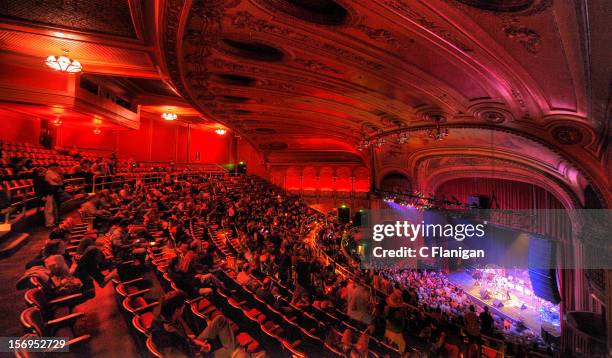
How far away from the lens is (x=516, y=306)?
442 inches

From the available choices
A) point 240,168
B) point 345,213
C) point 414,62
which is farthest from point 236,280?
point 240,168

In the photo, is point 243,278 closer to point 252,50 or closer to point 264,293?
point 264,293

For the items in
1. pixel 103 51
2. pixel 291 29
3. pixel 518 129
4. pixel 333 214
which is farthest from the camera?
pixel 333 214

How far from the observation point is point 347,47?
455 centimetres

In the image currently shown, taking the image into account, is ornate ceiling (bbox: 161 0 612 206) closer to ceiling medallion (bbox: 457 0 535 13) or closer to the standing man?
ceiling medallion (bbox: 457 0 535 13)

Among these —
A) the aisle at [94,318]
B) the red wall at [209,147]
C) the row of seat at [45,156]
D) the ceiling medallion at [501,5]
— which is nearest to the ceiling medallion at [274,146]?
the red wall at [209,147]

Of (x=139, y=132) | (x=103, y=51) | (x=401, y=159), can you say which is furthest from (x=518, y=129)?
(x=139, y=132)

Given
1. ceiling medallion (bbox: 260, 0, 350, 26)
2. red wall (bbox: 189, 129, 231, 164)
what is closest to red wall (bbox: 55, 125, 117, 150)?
red wall (bbox: 189, 129, 231, 164)

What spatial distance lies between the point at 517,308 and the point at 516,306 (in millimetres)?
163

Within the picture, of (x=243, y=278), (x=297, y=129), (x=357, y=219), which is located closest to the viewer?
(x=243, y=278)

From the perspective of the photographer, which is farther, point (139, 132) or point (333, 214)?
point (333, 214)

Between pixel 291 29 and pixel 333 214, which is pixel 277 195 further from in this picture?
pixel 291 29

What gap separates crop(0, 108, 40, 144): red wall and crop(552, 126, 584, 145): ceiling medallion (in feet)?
50.4

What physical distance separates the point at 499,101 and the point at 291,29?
386 cm
